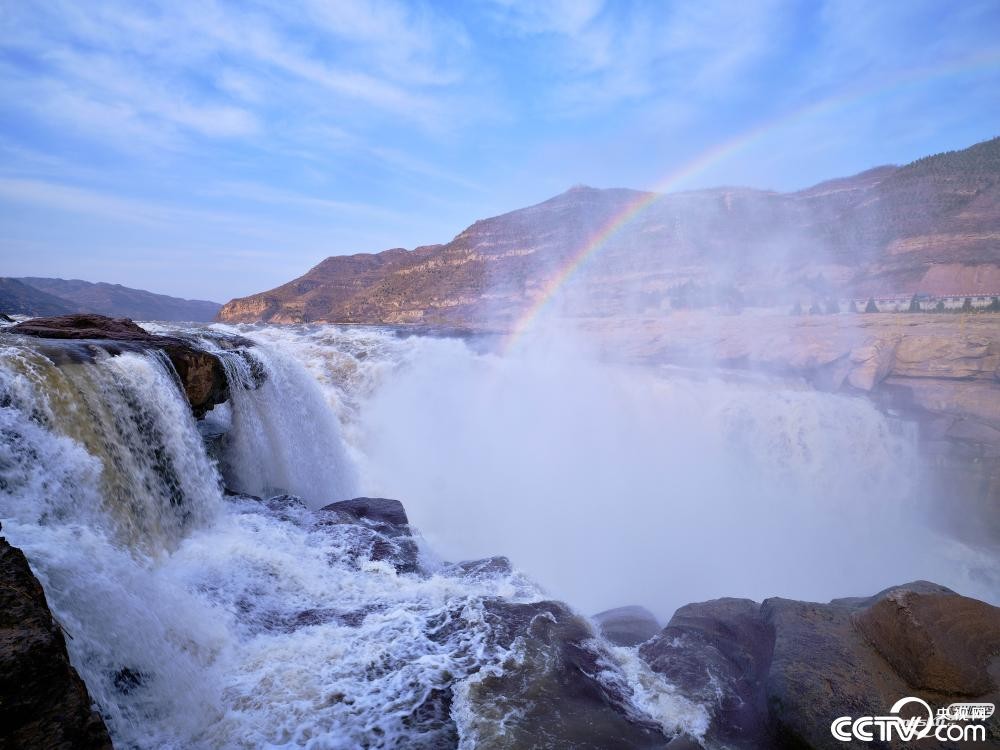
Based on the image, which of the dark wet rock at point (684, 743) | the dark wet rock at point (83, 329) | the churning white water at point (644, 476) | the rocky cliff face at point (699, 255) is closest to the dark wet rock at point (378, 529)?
the churning white water at point (644, 476)

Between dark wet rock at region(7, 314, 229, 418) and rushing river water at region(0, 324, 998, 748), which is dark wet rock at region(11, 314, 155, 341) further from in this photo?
rushing river water at region(0, 324, 998, 748)

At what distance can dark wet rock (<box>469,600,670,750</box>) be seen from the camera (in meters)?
3.06

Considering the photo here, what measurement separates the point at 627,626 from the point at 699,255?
4384 cm

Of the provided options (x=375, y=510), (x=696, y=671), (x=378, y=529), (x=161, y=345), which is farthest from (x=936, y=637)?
(x=161, y=345)

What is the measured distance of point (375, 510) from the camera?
6949 mm

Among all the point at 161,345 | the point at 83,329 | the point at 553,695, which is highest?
the point at 83,329

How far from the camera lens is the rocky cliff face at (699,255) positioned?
30469 mm

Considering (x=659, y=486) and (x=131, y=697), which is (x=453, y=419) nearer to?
(x=659, y=486)

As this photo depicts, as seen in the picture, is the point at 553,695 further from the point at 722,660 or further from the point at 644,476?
the point at 644,476

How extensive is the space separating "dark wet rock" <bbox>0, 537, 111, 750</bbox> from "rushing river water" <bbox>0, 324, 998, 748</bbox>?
0.68 metres

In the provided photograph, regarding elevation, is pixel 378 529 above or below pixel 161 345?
below

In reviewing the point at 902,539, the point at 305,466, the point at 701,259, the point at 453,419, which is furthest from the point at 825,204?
the point at 305,466

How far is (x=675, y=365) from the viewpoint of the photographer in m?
18.1

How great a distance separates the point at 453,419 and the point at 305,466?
21.4 feet
